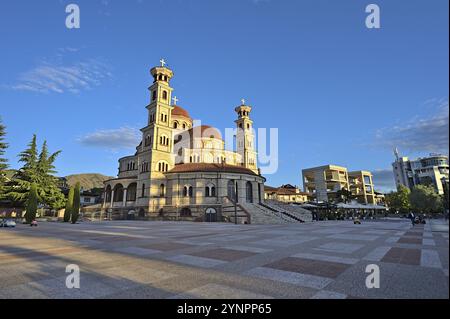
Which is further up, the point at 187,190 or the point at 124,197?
the point at 187,190

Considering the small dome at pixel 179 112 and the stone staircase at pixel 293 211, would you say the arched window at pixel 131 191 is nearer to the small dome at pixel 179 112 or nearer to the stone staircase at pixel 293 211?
the small dome at pixel 179 112

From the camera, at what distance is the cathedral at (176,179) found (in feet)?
136

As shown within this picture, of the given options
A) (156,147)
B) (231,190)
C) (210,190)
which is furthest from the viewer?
(156,147)

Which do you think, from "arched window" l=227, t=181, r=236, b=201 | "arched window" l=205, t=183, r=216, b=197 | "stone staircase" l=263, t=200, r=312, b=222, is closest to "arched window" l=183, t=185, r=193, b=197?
"arched window" l=205, t=183, r=216, b=197

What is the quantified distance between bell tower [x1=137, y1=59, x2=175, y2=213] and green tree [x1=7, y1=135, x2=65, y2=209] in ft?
63.1

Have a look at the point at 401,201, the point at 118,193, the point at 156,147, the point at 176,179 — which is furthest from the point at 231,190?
the point at 401,201

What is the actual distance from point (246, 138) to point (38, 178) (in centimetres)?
4486

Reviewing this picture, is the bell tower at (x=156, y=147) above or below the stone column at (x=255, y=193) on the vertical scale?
above

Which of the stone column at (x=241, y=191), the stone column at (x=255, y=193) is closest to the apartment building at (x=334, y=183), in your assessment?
the stone column at (x=255, y=193)

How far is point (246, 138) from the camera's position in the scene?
62594 mm

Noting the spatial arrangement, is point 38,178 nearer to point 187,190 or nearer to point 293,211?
point 187,190

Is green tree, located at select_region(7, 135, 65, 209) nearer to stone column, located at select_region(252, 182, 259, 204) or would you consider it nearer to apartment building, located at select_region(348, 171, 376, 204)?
stone column, located at select_region(252, 182, 259, 204)
